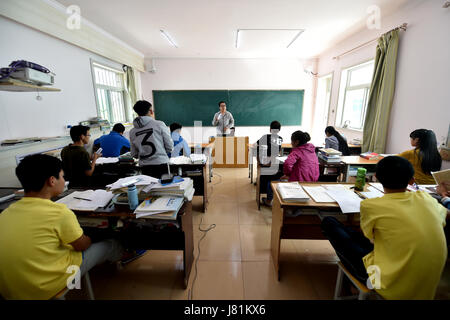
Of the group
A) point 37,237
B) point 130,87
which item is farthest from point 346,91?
point 37,237

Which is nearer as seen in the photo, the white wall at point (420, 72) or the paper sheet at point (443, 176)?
the paper sheet at point (443, 176)

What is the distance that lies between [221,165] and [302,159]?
3.17 m

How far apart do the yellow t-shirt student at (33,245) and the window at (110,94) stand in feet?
12.4

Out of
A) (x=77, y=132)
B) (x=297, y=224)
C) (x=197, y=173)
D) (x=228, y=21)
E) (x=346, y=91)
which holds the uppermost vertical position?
(x=228, y=21)

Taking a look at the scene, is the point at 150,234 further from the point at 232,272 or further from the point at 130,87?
the point at 130,87

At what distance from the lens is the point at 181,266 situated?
1927 millimetres

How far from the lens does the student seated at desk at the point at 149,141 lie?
2.18m

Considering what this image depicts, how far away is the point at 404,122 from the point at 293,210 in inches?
113

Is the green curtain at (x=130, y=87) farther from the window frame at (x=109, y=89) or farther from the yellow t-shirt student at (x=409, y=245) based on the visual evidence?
the yellow t-shirt student at (x=409, y=245)

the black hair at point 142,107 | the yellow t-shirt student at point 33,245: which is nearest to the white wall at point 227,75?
the black hair at point 142,107

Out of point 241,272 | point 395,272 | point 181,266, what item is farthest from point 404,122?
point 181,266

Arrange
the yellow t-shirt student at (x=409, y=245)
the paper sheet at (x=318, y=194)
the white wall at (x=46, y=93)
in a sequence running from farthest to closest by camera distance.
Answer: the white wall at (x=46, y=93), the paper sheet at (x=318, y=194), the yellow t-shirt student at (x=409, y=245)

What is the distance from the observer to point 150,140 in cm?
222

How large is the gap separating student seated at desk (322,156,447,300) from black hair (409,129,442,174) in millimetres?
1446
